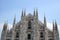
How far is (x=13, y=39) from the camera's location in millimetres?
41750

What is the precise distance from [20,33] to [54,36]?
33.6 feet

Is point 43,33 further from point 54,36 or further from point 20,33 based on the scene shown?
point 20,33

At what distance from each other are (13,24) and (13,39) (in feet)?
15.8

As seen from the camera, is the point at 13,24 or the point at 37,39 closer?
the point at 37,39

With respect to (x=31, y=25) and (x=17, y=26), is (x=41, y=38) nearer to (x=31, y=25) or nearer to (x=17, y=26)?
(x=31, y=25)

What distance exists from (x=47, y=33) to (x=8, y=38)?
1190cm

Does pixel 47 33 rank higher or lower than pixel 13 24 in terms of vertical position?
lower

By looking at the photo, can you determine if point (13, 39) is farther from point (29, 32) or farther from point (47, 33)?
point (47, 33)

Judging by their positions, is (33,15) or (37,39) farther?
(33,15)

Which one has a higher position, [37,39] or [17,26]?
[17,26]

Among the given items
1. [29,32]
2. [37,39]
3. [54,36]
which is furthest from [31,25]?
[54,36]

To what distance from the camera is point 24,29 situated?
42531mm

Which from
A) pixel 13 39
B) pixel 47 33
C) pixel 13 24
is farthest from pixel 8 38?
pixel 47 33

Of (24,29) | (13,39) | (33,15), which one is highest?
(33,15)
